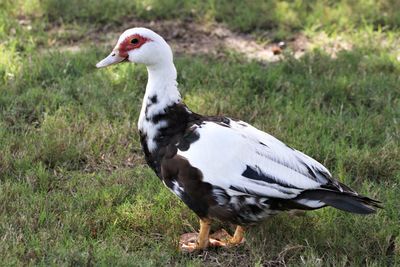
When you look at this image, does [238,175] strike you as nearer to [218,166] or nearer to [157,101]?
[218,166]

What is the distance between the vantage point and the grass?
4098 millimetres

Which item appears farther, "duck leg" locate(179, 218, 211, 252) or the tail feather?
"duck leg" locate(179, 218, 211, 252)

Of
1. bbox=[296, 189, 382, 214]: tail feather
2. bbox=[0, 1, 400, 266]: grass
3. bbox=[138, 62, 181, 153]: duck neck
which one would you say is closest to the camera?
bbox=[296, 189, 382, 214]: tail feather

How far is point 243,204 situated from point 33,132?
1938 mm

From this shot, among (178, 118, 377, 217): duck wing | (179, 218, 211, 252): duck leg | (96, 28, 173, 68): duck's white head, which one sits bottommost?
(179, 218, 211, 252): duck leg

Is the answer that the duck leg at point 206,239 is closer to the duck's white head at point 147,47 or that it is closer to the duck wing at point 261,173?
the duck wing at point 261,173

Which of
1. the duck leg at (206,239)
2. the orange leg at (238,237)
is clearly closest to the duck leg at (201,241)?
the duck leg at (206,239)

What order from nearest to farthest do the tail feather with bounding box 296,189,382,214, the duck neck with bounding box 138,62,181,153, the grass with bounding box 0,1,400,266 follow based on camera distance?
the tail feather with bounding box 296,189,382,214, the grass with bounding box 0,1,400,266, the duck neck with bounding box 138,62,181,153

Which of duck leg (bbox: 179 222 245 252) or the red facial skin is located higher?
the red facial skin

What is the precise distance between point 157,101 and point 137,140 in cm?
115

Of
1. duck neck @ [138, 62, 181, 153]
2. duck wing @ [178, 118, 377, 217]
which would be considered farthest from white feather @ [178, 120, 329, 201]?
duck neck @ [138, 62, 181, 153]

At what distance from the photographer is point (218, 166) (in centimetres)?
390

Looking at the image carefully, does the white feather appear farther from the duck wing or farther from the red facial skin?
the red facial skin

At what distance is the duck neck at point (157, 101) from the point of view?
4.20 metres
